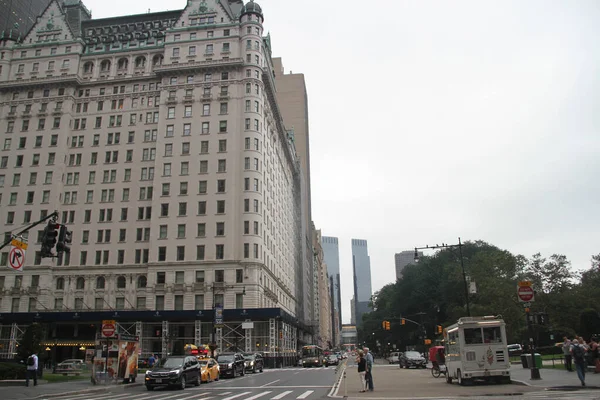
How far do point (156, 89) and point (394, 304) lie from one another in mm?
68315

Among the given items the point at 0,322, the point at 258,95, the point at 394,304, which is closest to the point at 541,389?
the point at 258,95

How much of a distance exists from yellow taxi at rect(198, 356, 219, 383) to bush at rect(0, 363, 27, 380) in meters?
10.5

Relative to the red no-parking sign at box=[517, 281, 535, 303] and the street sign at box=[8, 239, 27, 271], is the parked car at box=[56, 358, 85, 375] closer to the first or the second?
the street sign at box=[8, 239, 27, 271]

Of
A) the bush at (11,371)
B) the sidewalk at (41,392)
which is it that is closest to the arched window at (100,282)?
the bush at (11,371)

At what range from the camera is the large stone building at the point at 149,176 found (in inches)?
2650

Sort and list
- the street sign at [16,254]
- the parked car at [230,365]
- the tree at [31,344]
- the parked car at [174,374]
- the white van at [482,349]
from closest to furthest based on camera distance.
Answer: the street sign at [16,254], the white van at [482,349], the parked car at [174,374], the tree at [31,344], the parked car at [230,365]

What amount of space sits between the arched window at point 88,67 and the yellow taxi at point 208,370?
64631 mm

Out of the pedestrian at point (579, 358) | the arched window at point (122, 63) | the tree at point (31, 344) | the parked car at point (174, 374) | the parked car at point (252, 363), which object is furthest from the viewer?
the arched window at point (122, 63)

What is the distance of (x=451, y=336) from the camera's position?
25.9 metres

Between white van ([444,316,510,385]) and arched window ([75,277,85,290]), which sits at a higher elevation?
arched window ([75,277,85,290])

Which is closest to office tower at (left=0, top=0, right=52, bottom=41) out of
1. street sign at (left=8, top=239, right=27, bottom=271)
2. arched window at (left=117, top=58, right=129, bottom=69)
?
arched window at (left=117, top=58, right=129, bottom=69)

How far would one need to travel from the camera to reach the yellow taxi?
1288 inches

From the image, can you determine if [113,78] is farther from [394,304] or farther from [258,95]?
[394,304]

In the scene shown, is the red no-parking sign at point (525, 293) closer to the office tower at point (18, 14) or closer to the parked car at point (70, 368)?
the parked car at point (70, 368)
